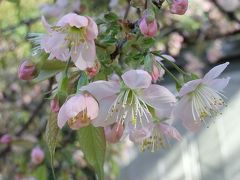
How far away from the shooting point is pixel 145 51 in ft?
2.77

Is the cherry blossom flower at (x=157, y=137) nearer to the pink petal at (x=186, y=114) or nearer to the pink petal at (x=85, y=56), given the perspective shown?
the pink petal at (x=186, y=114)

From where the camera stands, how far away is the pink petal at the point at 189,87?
861 millimetres

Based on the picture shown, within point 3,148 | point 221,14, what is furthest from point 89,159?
point 221,14

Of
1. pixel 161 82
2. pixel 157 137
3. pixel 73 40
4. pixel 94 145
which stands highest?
pixel 73 40

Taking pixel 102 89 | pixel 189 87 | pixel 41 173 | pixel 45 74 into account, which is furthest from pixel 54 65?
pixel 41 173

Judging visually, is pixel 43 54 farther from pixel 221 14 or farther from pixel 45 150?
pixel 221 14

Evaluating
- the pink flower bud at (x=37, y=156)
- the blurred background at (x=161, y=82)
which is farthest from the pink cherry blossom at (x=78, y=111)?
the pink flower bud at (x=37, y=156)

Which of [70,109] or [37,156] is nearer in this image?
[70,109]

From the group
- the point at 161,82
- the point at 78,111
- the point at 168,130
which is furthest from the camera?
the point at 161,82

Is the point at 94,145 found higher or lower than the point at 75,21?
lower

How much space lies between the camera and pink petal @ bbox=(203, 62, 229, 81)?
881 millimetres

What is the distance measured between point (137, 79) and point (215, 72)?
0.60 feet

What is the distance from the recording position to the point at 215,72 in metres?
0.89

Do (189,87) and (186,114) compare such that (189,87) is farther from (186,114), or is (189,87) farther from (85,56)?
(85,56)
